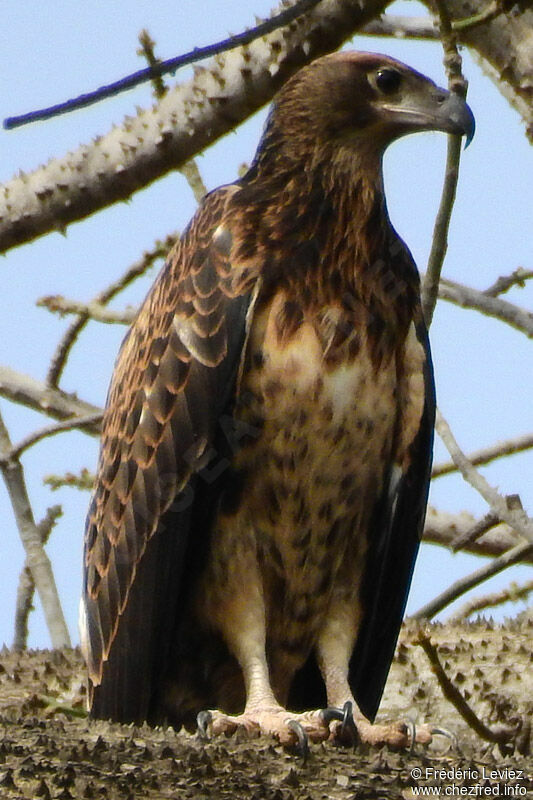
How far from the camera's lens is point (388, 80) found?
4473 millimetres

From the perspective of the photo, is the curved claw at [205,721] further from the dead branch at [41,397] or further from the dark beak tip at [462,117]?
the dead branch at [41,397]

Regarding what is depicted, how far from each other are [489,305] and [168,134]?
1295 millimetres

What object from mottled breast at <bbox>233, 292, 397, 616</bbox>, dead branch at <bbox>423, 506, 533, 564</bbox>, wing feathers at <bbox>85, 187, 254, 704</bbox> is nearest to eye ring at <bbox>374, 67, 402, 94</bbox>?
wing feathers at <bbox>85, 187, 254, 704</bbox>

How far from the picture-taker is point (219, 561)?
423 cm

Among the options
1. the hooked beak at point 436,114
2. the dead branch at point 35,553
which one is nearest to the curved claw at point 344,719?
the hooked beak at point 436,114

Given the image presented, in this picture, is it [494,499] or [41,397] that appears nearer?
[494,499]

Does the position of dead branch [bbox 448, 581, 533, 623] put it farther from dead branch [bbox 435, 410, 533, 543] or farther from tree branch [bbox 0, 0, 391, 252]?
tree branch [bbox 0, 0, 391, 252]

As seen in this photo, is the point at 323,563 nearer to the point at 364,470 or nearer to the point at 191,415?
the point at 364,470

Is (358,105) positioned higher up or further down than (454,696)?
higher up

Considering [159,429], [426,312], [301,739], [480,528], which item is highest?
[426,312]

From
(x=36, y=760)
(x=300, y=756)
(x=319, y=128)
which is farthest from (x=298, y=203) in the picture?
(x=36, y=760)

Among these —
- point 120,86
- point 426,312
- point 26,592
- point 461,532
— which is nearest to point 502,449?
point 461,532

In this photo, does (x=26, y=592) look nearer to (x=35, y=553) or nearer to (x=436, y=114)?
(x=35, y=553)

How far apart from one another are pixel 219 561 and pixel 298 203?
1.09m
